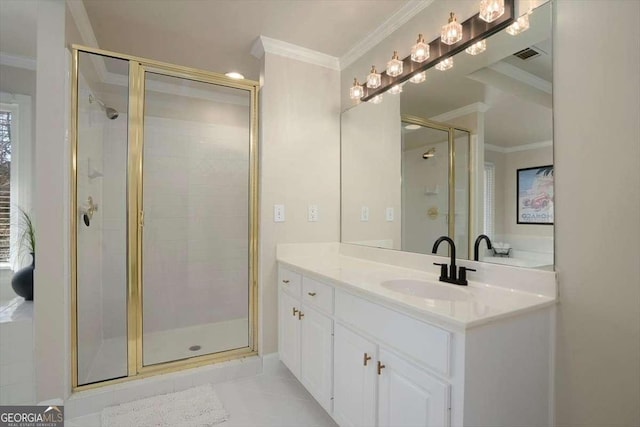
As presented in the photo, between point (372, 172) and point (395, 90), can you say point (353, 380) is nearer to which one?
point (372, 172)

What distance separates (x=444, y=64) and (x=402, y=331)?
1.43 meters

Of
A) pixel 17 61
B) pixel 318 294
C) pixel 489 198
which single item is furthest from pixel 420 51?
pixel 17 61

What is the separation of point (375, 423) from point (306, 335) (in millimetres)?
647

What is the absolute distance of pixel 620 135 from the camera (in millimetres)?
1036

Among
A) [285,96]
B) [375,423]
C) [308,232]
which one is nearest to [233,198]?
[308,232]

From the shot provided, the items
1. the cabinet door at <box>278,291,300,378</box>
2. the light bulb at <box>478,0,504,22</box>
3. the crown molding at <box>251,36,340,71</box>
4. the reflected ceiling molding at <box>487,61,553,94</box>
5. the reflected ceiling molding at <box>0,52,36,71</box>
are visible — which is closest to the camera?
the reflected ceiling molding at <box>487,61,553,94</box>

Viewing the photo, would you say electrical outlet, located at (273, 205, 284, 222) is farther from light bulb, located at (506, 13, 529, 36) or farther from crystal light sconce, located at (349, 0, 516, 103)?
light bulb, located at (506, 13, 529, 36)

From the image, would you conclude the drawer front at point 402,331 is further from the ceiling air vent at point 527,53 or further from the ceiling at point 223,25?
the ceiling at point 223,25

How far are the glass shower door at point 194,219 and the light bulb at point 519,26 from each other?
67.9 inches

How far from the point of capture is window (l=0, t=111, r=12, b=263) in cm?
237

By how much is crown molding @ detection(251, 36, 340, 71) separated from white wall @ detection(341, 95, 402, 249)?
44 cm

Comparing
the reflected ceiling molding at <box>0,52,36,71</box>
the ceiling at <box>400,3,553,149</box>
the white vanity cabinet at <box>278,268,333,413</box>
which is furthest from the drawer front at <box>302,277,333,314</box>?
the reflected ceiling molding at <box>0,52,36,71</box>

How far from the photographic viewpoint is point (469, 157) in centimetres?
160

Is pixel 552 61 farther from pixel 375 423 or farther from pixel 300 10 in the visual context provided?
pixel 375 423
